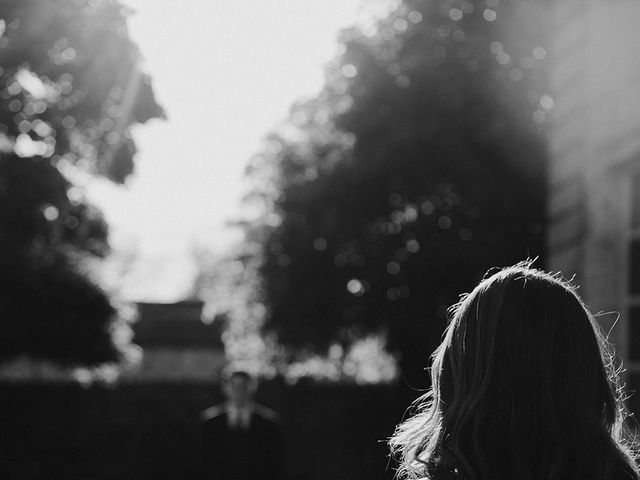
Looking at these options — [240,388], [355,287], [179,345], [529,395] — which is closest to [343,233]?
[355,287]

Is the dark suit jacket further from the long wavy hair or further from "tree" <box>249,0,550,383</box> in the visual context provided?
"tree" <box>249,0,550,383</box>

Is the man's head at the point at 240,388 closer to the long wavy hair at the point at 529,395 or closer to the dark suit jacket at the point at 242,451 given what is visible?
the dark suit jacket at the point at 242,451

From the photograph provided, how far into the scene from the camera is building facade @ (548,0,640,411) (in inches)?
279

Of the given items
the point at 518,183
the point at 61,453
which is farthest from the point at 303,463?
the point at 518,183

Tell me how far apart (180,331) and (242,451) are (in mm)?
Answer: 42837

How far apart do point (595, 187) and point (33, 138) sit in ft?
17.7

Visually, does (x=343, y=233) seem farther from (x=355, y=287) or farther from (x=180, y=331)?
(x=180, y=331)

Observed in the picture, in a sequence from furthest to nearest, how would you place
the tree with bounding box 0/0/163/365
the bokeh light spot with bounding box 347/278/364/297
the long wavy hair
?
1. the bokeh light spot with bounding box 347/278/364/297
2. the tree with bounding box 0/0/163/365
3. the long wavy hair

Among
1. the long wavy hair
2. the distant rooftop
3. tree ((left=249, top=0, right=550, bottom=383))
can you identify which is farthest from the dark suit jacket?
the distant rooftop

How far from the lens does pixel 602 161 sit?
747 cm

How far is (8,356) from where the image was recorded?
2038cm

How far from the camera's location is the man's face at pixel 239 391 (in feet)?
26.0

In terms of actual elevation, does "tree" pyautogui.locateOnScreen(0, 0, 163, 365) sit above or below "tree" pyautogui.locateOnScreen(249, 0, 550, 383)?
below

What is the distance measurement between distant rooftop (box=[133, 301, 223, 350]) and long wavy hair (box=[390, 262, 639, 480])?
149ft
